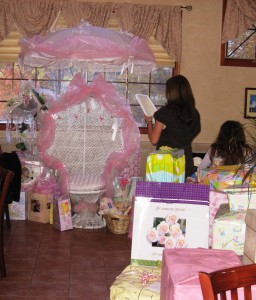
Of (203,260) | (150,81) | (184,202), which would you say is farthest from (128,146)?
(203,260)

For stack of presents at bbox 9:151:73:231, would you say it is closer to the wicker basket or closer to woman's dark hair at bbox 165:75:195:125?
the wicker basket

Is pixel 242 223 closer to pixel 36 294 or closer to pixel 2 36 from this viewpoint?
pixel 36 294

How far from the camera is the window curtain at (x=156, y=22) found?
20.9ft

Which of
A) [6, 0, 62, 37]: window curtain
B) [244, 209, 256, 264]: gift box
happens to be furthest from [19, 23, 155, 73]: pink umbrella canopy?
[244, 209, 256, 264]: gift box

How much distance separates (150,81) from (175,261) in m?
5.14

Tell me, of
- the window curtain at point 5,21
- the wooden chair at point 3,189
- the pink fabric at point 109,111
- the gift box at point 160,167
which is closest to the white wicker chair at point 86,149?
the pink fabric at point 109,111

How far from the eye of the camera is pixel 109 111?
5273 millimetres

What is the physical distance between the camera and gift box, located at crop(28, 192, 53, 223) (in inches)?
215

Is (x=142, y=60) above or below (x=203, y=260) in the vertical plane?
above

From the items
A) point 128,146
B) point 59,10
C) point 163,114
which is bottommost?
point 128,146

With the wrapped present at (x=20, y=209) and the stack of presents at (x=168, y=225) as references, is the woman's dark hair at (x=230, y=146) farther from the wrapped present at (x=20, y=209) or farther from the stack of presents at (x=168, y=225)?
the wrapped present at (x=20, y=209)

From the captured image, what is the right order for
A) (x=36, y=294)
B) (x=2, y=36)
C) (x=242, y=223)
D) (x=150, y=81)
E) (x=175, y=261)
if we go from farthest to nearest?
(x=150, y=81), (x=2, y=36), (x=36, y=294), (x=242, y=223), (x=175, y=261)

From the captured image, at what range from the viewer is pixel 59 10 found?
629 cm

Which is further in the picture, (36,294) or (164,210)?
(36,294)
